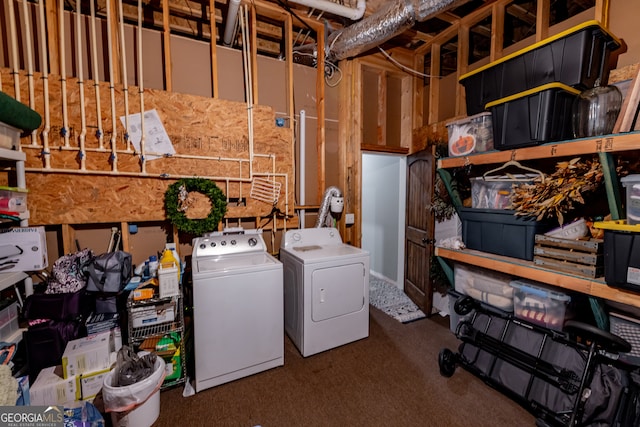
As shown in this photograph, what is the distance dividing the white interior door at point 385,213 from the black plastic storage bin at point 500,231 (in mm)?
1489

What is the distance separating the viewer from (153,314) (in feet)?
6.46

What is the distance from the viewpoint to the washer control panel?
93.0 inches

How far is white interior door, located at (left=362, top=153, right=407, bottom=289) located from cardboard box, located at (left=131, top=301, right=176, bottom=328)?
2.90 m

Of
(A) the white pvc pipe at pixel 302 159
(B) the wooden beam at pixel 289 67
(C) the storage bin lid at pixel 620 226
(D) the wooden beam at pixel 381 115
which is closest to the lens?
(C) the storage bin lid at pixel 620 226

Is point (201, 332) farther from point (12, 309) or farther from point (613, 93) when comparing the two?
point (613, 93)

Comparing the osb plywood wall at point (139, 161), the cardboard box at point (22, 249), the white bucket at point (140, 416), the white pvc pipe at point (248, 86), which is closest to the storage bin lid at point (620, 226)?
the osb plywood wall at point (139, 161)

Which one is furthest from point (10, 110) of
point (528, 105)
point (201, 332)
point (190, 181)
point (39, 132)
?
point (528, 105)

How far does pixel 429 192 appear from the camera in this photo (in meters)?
2.95

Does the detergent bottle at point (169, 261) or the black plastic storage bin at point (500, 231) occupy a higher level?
the black plastic storage bin at point (500, 231)

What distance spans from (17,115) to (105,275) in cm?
120

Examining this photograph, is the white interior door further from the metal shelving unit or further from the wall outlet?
the metal shelving unit

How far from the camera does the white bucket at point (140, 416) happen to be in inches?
63.6

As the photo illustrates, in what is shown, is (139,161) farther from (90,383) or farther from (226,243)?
(90,383)

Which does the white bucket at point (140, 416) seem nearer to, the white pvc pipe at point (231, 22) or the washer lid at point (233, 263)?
the washer lid at point (233, 263)
